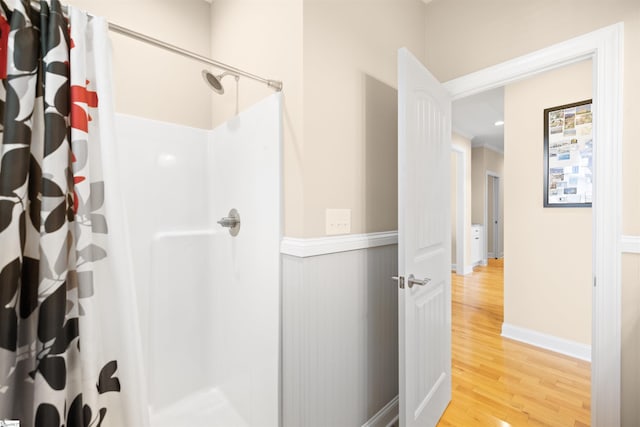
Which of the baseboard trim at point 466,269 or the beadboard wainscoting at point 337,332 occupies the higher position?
the beadboard wainscoting at point 337,332

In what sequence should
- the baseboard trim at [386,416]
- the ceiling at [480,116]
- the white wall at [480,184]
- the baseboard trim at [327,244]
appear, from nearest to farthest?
the baseboard trim at [327,244] → the baseboard trim at [386,416] → the ceiling at [480,116] → the white wall at [480,184]

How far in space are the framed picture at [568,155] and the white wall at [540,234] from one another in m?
0.06

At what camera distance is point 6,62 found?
2.41 feet

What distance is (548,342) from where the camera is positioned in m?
2.59

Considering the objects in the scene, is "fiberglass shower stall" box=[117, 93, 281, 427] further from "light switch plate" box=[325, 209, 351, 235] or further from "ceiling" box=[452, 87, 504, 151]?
"ceiling" box=[452, 87, 504, 151]

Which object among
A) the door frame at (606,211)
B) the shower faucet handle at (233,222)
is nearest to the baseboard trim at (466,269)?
the door frame at (606,211)

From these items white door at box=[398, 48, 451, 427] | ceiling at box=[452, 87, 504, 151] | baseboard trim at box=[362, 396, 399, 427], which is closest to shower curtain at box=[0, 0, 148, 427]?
white door at box=[398, 48, 451, 427]

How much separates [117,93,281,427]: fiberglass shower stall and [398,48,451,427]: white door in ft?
1.90

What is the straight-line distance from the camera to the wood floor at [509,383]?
5.74ft

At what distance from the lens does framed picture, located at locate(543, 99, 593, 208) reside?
2.44m

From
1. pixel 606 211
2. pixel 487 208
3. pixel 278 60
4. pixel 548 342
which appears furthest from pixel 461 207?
pixel 278 60

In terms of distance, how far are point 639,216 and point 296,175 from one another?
5.06 ft

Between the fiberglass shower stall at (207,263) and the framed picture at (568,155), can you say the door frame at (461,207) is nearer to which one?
the framed picture at (568,155)

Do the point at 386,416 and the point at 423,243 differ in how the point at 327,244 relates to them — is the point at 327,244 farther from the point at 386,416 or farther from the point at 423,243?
the point at 386,416
